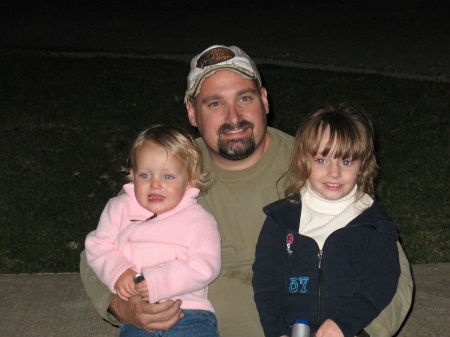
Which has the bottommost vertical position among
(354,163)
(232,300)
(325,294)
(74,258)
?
(74,258)

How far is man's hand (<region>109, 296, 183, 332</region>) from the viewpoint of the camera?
3.09 m

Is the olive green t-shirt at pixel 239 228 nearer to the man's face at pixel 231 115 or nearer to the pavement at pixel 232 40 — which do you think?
the man's face at pixel 231 115

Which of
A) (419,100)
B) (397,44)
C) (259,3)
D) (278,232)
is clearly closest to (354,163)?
(278,232)

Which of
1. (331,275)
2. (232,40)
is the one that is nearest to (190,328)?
(331,275)

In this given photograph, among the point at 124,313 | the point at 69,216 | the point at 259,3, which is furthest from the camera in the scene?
the point at 259,3

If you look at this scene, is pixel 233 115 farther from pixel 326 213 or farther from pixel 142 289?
pixel 142 289

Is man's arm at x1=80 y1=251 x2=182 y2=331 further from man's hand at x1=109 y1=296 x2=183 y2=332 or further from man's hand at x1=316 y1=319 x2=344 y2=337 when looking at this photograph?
man's hand at x1=316 y1=319 x2=344 y2=337

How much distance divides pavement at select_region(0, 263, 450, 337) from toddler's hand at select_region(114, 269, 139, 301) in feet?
3.93

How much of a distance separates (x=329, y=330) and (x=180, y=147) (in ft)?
3.30

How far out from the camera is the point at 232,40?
13.2m

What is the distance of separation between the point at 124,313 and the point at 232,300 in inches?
19.2

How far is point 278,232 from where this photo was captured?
3139 mm

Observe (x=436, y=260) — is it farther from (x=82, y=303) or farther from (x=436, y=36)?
(x=436, y=36)

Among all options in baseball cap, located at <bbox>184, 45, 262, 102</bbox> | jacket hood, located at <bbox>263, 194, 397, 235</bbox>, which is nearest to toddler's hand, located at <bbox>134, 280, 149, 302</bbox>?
jacket hood, located at <bbox>263, 194, 397, 235</bbox>
